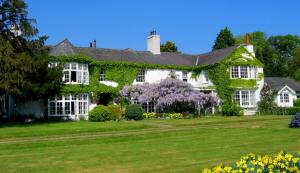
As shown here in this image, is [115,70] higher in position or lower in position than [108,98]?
higher

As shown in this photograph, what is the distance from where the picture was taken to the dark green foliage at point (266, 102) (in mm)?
43469

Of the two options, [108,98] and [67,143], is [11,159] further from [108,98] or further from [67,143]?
[108,98]

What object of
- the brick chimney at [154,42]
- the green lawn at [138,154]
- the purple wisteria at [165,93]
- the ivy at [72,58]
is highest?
the brick chimney at [154,42]

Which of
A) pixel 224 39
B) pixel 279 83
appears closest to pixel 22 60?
pixel 279 83

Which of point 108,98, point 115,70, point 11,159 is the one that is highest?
point 115,70

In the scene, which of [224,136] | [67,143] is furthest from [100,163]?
[224,136]

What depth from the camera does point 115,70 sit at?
40.1 metres

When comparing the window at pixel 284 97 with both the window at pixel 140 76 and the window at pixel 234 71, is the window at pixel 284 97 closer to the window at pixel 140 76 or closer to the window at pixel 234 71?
the window at pixel 234 71

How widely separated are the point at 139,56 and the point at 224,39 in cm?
2576

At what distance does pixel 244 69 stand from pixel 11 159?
34138 mm

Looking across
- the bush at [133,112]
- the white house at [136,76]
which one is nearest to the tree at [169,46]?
the white house at [136,76]

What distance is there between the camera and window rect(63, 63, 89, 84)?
36438 mm

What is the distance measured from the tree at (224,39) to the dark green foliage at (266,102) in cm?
2196

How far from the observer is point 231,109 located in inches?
1620
